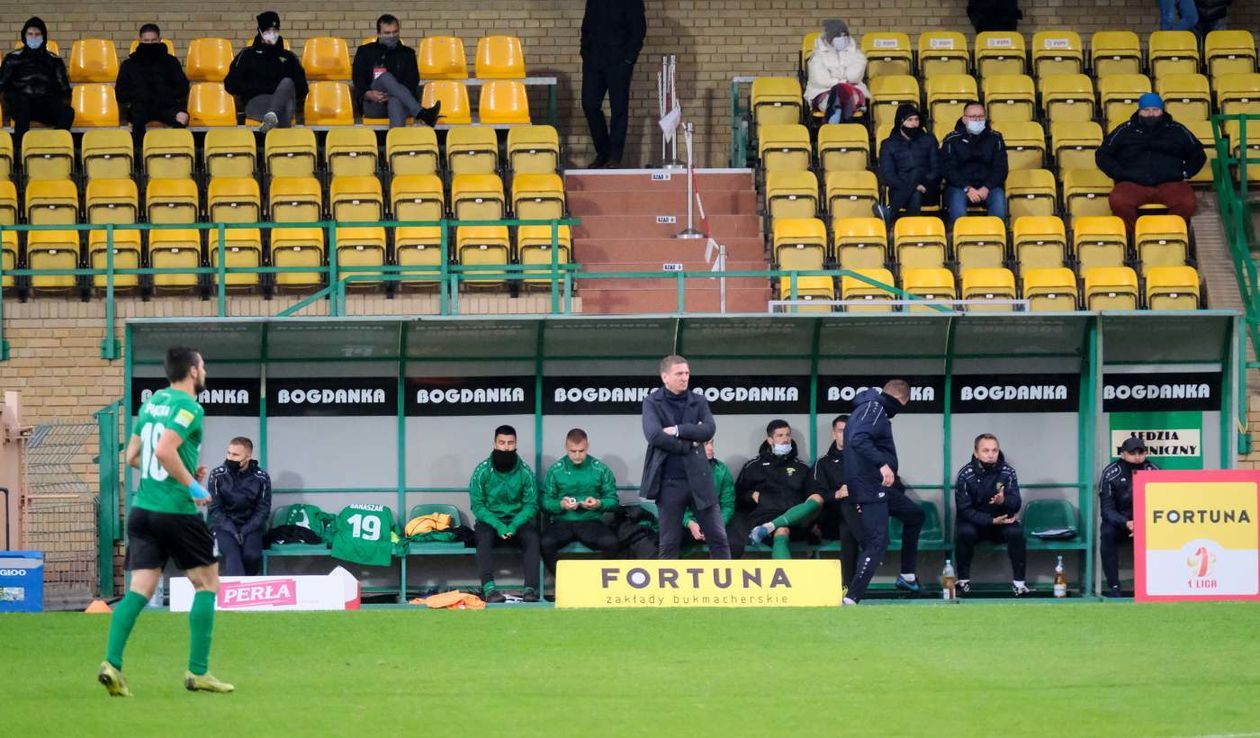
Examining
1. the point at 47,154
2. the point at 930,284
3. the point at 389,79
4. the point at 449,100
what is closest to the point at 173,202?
the point at 47,154

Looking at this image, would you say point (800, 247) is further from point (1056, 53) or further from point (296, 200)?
point (1056, 53)

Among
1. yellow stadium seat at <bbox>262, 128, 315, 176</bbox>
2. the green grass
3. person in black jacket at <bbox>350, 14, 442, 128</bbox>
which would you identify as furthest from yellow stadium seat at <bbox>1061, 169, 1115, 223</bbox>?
yellow stadium seat at <bbox>262, 128, 315, 176</bbox>

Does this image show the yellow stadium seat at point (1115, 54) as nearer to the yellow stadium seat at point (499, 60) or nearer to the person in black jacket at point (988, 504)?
the yellow stadium seat at point (499, 60)

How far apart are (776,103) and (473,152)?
12.1ft

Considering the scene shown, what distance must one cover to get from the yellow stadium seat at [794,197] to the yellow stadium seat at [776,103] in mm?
1606

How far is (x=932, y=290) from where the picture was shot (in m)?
17.7

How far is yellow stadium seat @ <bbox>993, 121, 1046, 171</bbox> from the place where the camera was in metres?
20.2

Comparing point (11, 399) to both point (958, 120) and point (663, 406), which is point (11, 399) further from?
point (958, 120)

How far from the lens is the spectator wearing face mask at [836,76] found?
20438 millimetres

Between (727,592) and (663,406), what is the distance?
150 centimetres

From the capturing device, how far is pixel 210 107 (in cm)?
2120

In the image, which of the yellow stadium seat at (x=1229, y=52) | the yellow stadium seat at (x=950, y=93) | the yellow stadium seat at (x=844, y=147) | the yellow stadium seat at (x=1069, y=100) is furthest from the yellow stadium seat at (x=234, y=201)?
the yellow stadium seat at (x=1229, y=52)

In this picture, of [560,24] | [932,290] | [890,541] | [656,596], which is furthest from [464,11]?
[656,596]

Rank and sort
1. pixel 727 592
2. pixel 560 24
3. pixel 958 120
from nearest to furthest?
1. pixel 727 592
2. pixel 958 120
3. pixel 560 24
